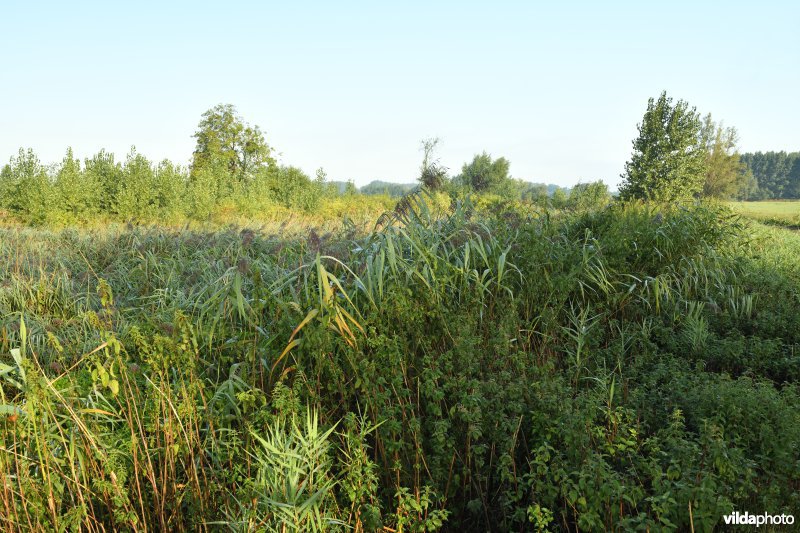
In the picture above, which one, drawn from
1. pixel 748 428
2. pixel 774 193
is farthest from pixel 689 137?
pixel 774 193

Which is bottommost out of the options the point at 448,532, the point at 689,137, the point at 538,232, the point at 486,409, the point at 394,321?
the point at 448,532

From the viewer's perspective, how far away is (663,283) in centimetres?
476

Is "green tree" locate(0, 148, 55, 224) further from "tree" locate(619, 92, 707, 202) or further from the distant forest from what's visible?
the distant forest

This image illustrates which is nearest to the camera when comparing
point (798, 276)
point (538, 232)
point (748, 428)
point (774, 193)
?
point (748, 428)

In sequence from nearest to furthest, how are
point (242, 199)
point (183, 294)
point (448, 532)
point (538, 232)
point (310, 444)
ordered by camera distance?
1. point (310, 444)
2. point (448, 532)
3. point (183, 294)
4. point (538, 232)
5. point (242, 199)

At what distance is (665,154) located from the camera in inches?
1005

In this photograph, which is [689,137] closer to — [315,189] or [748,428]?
[315,189]

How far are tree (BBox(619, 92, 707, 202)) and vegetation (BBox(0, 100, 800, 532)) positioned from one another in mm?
19848

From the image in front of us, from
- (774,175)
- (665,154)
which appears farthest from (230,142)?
(774,175)

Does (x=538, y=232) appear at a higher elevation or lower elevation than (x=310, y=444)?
higher

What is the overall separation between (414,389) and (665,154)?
26.9 metres

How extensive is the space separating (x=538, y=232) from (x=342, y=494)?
3.76 m

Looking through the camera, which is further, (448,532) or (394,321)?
(394,321)

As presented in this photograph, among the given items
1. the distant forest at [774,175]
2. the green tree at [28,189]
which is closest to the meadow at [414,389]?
the green tree at [28,189]
